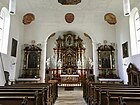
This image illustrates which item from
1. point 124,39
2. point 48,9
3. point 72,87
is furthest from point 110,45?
point 48,9

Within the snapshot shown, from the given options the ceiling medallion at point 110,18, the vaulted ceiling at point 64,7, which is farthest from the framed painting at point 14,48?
the ceiling medallion at point 110,18

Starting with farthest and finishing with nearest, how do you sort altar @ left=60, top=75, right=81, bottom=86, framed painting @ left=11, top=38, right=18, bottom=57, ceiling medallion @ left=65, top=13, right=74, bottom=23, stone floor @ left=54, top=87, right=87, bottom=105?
altar @ left=60, top=75, right=81, bottom=86
ceiling medallion @ left=65, top=13, right=74, bottom=23
framed painting @ left=11, top=38, right=18, bottom=57
stone floor @ left=54, top=87, right=87, bottom=105

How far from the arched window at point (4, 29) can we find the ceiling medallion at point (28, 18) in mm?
2101

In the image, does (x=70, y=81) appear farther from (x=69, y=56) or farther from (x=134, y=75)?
(x=134, y=75)

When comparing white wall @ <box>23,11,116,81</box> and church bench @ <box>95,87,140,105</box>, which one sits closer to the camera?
church bench @ <box>95,87,140,105</box>

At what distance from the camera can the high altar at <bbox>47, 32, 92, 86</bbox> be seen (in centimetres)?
1598

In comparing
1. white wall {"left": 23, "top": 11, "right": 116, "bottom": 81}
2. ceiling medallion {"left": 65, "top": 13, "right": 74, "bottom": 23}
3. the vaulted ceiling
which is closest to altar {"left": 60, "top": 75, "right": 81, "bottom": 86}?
white wall {"left": 23, "top": 11, "right": 116, "bottom": 81}

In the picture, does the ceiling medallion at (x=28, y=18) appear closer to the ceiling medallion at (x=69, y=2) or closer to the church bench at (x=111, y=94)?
the ceiling medallion at (x=69, y=2)

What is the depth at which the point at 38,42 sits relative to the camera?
13.2 m

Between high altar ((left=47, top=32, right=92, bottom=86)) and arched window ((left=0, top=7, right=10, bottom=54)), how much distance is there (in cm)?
626

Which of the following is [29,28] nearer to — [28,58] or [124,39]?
[28,58]

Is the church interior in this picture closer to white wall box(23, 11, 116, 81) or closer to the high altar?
white wall box(23, 11, 116, 81)

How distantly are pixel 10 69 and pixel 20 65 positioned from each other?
203 centimetres

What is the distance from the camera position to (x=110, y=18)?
12.6 meters
